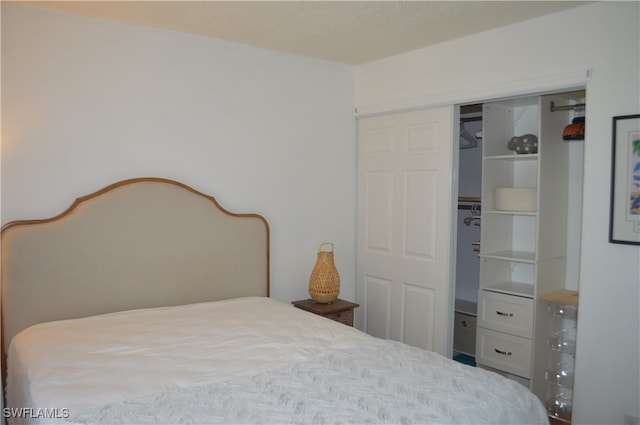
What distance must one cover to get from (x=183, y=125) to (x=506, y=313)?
8.14 ft

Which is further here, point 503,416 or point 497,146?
point 497,146

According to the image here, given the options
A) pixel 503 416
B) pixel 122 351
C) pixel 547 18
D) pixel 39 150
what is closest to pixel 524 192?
pixel 547 18

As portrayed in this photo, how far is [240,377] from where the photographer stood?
2027 millimetres

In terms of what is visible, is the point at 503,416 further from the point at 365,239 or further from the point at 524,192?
the point at 365,239

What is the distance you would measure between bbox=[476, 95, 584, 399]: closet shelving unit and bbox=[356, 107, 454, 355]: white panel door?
363mm

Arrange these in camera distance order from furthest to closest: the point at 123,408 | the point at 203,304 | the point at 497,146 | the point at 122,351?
the point at 497,146
the point at 203,304
the point at 122,351
the point at 123,408

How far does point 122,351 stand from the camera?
225 centimetres

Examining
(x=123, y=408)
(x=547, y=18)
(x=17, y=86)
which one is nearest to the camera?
(x=123, y=408)

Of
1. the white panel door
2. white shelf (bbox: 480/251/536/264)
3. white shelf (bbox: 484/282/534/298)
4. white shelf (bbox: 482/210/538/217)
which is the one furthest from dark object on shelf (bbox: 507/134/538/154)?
white shelf (bbox: 484/282/534/298)

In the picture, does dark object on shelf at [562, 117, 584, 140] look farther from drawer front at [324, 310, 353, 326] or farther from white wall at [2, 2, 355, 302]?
drawer front at [324, 310, 353, 326]

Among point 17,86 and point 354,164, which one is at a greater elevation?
point 17,86

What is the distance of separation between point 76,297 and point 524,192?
9.42 ft

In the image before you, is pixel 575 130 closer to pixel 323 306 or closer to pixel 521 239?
pixel 521 239

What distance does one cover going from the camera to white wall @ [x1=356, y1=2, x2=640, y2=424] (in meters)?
2.55
